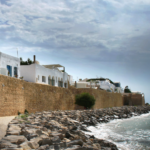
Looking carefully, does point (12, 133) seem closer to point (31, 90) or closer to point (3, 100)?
point (3, 100)

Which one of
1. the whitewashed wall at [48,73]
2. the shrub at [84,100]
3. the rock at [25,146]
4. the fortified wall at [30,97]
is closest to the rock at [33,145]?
the rock at [25,146]

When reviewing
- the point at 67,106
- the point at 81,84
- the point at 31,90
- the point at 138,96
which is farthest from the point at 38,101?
the point at 138,96

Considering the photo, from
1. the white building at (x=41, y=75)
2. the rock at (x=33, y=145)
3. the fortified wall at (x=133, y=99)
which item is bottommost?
the fortified wall at (x=133, y=99)

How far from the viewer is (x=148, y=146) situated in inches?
457

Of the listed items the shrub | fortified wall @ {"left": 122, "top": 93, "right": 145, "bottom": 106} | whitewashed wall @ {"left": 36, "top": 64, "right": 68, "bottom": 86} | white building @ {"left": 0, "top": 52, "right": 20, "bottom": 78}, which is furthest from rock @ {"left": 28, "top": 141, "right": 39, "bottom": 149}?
fortified wall @ {"left": 122, "top": 93, "right": 145, "bottom": 106}

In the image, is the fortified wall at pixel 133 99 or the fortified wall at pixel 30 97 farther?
the fortified wall at pixel 133 99

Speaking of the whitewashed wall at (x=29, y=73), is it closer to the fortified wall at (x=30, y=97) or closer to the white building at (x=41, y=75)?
the white building at (x=41, y=75)

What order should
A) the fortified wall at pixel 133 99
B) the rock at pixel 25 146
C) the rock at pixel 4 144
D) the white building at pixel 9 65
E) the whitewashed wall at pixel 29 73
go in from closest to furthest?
1. the rock at pixel 4 144
2. the rock at pixel 25 146
3. the white building at pixel 9 65
4. the whitewashed wall at pixel 29 73
5. the fortified wall at pixel 133 99

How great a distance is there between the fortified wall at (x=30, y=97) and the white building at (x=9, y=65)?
2765 millimetres

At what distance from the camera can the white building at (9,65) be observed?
2055cm

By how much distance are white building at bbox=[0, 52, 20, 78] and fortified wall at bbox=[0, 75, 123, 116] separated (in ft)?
9.07

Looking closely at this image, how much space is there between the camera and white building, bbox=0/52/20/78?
67.4 ft

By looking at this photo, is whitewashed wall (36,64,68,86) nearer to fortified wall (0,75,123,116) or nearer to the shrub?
fortified wall (0,75,123,116)

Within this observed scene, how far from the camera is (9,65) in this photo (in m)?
21.9
